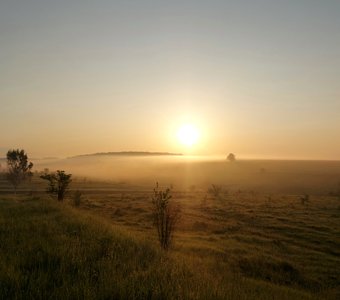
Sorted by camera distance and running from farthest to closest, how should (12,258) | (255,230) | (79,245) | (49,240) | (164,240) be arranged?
1. (255,230)
2. (164,240)
3. (49,240)
4. (79,245)
5. (12,258)

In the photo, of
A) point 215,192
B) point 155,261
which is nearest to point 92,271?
point 155,261

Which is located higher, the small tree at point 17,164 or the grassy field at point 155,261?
the small tree at point 17,164

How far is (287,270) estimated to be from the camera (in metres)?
19.4

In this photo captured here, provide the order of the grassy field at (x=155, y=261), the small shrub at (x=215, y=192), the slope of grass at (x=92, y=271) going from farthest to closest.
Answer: the small shrub at (x=215, y=192) → the grassy field at (x=155, y=261) → the slope of grass at (x=92, y=271)

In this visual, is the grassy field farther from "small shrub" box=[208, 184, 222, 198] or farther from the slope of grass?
"small shrub" box=[208, 184, 222, 198]

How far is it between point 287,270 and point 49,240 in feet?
45.6

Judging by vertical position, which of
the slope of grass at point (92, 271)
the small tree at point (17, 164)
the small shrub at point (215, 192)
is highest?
the small tree at point (17, 164)

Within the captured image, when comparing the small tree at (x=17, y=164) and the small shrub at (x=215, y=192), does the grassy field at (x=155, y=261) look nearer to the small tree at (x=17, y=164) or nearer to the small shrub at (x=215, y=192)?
the small shrub at (x=215, y=192)

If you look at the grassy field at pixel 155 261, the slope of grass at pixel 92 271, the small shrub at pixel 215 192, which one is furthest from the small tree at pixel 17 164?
the slope of grass at pixel 92 271

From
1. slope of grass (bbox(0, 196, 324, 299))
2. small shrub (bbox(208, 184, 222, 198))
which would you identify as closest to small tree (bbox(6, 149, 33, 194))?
small shrub (bbox(208, 184, 222, 198))

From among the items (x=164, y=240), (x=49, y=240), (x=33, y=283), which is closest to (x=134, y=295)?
(x=33, y=283)

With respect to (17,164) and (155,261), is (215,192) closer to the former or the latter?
(17,164)

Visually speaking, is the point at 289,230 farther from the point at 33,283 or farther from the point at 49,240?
the point at 33,283

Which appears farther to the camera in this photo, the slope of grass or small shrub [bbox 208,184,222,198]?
small shrub [bbox 208,184,222,198]
